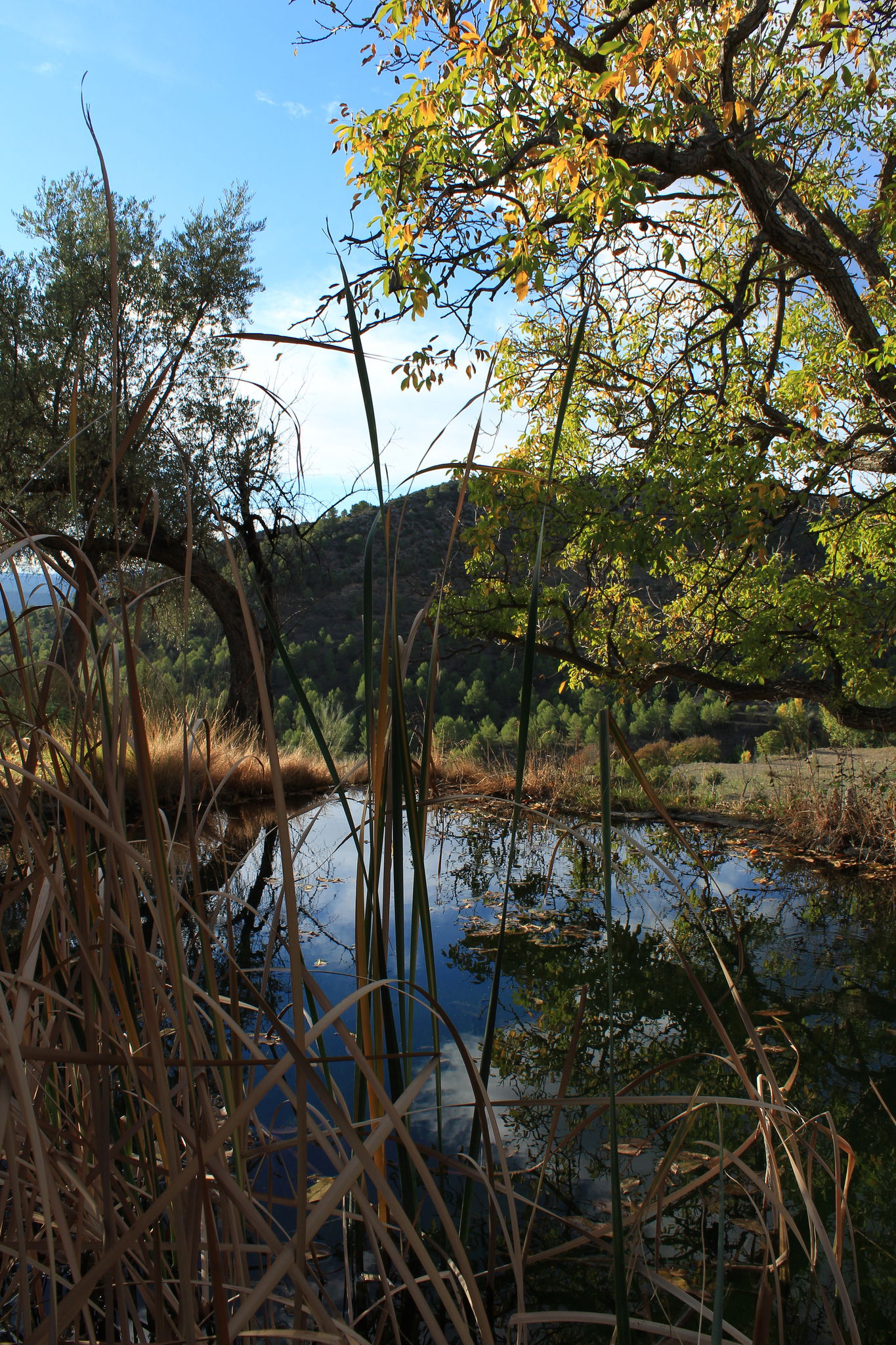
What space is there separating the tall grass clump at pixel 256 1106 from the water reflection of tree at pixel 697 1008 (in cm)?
18

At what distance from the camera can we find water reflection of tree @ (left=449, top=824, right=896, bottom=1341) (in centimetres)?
178

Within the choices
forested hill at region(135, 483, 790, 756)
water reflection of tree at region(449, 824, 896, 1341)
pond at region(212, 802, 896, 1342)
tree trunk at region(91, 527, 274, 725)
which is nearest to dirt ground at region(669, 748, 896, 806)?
pond at region(212, 802, 896, 1342)

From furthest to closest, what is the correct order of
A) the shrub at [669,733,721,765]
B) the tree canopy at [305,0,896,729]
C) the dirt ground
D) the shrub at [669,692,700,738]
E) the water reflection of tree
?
the shrub at [669,692,700,738] → the shrub at [669,733,721,765] → the dirt ground → the tree canopy at [305,0,896,729] → the water reflection of tree

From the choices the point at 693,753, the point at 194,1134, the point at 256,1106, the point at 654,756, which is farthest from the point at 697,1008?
the point at 693,753

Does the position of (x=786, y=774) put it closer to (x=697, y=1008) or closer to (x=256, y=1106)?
(x=697, y=1008)

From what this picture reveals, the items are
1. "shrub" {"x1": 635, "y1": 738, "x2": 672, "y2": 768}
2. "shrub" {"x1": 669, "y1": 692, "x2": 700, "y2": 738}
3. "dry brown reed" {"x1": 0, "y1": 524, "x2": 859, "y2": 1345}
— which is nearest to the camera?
"dry brown reed" {"x1": 0, "y1": 524, "x2": 859, "y2": 1345}

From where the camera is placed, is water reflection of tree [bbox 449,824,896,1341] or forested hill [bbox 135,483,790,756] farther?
forested hill [bbox 135,483,790,756]

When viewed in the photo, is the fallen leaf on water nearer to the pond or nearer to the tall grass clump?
the tall grass clump

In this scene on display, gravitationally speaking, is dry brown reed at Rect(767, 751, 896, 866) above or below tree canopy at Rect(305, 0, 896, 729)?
below

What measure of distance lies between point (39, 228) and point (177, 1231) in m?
11.2

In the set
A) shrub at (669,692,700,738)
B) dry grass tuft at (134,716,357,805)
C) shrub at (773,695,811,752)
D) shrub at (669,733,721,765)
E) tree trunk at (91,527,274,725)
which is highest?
tree trunk at (91,527,274,725)

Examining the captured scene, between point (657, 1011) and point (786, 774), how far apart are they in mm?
4944

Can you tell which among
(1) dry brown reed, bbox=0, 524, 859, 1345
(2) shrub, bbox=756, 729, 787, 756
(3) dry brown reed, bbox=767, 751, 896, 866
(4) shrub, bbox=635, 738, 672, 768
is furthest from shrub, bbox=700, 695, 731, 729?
(1) dry brown reed, bbox=0, 524, 859, 1345

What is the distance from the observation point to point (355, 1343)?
65 cm
